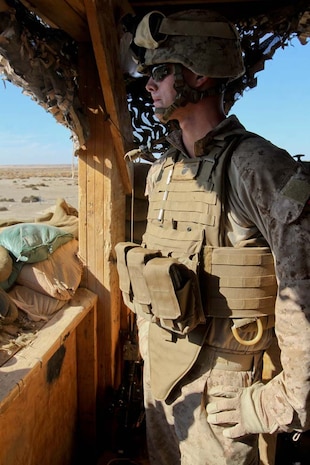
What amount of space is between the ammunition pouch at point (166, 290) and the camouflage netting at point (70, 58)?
0.93 metres

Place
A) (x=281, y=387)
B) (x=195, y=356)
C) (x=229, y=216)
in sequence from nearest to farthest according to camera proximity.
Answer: (x=281, y=387)
(x=229, y=216)
(x=195, y=356)

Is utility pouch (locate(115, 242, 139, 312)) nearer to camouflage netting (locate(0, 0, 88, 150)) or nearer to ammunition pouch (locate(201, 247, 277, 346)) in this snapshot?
ammunition pouch (locate(201, 247, 277, 346))

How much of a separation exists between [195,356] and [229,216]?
66 cm

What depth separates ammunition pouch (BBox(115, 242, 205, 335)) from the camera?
5.67ft

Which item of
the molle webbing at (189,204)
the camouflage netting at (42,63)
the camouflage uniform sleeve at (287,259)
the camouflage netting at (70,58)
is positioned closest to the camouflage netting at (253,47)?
the camouflage netting at (70,58)

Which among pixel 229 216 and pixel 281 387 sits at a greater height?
→ pixel 229 216

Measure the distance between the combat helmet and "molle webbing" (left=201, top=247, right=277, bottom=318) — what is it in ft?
2.37

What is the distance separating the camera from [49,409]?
3.01 meters

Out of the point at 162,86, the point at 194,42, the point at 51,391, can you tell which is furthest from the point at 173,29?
the point at 51,391

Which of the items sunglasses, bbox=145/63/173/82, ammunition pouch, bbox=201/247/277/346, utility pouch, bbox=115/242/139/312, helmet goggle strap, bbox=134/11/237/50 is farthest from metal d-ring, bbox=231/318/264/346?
helmet goggle strap, bbox=134/11/237/50

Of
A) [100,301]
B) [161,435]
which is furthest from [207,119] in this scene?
[100,301]

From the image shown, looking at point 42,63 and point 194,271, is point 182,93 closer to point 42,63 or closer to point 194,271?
point 194,271

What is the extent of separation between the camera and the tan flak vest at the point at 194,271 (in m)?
1.76

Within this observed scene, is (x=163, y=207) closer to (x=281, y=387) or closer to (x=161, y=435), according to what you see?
(x=281, y=387)
